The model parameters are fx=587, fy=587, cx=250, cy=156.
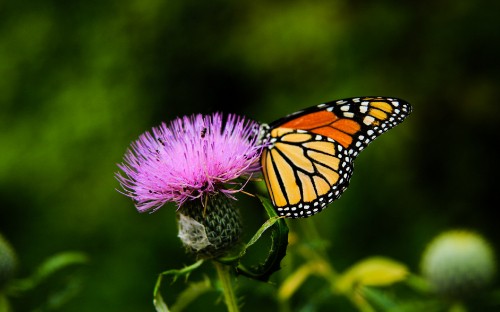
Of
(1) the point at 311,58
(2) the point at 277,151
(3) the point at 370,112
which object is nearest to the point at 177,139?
(2) the point at 277,151

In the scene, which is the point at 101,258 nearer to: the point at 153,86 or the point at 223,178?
the point at 153,86

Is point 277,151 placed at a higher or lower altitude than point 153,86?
lower

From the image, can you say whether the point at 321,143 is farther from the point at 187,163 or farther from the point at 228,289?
the point at 228,289

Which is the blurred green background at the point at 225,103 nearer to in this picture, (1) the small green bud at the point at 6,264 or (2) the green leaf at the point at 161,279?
(1) the small green bud at the point at 6,264

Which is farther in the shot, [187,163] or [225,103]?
[225,103]

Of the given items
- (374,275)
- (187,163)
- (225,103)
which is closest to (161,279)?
(187,163)

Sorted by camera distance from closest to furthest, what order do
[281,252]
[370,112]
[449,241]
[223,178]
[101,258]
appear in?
[281,252], [223,178], [370,112], [449,241], [101,258]

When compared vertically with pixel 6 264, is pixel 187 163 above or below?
below
